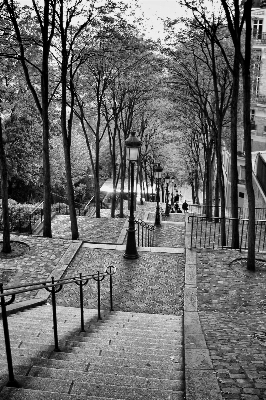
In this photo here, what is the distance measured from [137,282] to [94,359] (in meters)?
5.26

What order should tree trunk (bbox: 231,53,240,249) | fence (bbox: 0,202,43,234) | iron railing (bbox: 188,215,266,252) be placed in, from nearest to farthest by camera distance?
tree trunk (bbox: 231,53,240,249)
iron railing (bbox: 188,215,266,252)
fence (bbox: 0,202,43,234)

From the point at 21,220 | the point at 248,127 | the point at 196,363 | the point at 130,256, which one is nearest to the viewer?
the point at 196,363

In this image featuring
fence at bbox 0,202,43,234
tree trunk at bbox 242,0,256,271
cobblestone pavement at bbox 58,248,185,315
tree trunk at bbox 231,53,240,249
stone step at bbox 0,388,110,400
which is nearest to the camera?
stone step at bbox 0,388,110,400

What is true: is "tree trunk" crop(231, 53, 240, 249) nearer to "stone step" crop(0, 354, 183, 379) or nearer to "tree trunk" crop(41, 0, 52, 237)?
"tree trunk" crop(41, 0, 52, 237)

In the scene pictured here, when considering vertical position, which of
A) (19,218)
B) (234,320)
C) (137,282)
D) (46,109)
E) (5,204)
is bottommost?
(137,282)

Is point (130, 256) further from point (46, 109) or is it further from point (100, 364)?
point (100, 364)

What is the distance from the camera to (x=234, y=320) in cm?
722

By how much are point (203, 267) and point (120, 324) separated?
436 centimetres

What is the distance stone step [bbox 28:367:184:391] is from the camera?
12.4 feet

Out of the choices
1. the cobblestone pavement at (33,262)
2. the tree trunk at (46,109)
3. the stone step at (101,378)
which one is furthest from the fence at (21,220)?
the stone step at (101,378)

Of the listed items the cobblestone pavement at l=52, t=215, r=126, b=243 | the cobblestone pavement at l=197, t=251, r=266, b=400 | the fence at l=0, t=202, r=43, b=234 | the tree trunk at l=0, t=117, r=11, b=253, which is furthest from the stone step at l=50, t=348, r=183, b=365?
the fence at l=0, t=202, r=43, b=234

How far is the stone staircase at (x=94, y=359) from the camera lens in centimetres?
356

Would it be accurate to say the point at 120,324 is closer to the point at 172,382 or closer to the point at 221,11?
the point at 172,382

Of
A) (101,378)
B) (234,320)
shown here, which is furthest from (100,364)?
(234,320)
